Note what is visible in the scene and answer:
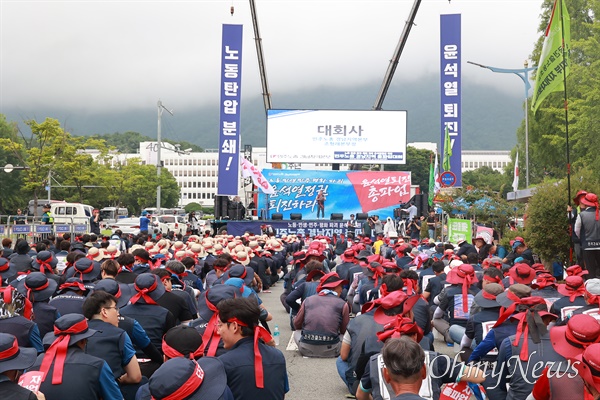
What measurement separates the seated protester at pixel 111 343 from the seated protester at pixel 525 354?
110 inches

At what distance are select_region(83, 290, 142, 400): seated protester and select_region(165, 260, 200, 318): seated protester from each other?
7.38 ft

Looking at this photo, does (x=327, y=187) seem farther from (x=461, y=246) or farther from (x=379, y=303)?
(x=379, y=303)

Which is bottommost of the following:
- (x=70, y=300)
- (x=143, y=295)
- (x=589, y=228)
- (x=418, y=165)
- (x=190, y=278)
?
(x=190, y=278)

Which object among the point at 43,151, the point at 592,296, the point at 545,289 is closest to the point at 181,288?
the point at 545,289

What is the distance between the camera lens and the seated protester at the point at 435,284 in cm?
1105

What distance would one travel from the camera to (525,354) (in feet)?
17.3

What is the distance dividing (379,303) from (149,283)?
2394mm

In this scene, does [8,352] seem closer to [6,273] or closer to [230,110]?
[6,273]

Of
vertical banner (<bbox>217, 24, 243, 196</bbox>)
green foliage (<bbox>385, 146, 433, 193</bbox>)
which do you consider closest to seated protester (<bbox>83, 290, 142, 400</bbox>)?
vertical banner (<bbox>217, 24, 243, 196</bbox>)

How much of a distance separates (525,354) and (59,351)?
3184mm

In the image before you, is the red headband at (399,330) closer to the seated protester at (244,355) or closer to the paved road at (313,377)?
the seated protester at (244,355)

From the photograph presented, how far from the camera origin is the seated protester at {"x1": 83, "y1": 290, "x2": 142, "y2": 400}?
18.3 feet

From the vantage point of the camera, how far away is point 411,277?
917 cm

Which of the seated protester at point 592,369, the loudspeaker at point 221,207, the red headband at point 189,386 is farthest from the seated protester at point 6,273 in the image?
the loudspeaker at point 221,207
